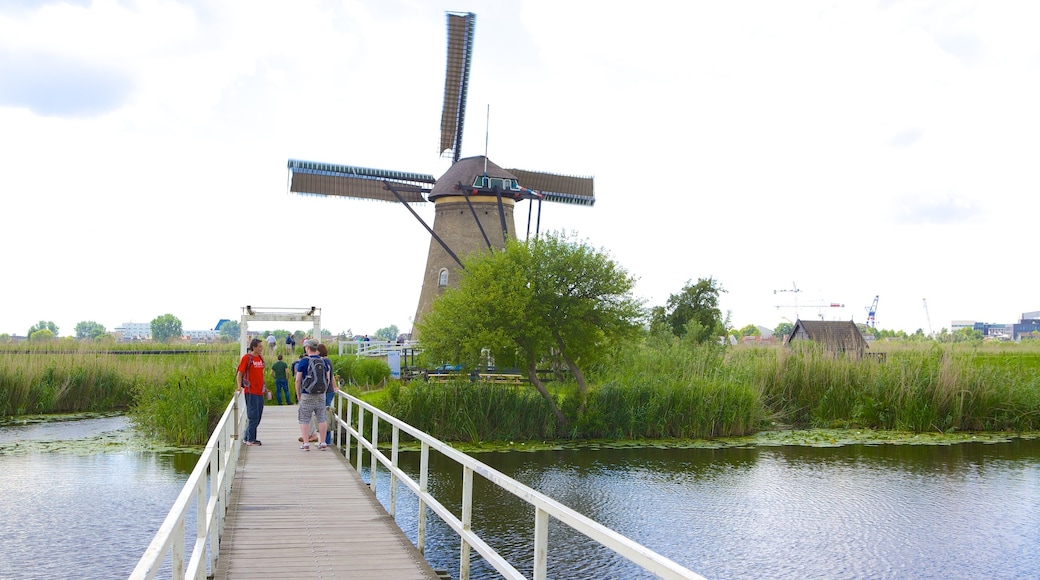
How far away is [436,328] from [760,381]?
9.20 m

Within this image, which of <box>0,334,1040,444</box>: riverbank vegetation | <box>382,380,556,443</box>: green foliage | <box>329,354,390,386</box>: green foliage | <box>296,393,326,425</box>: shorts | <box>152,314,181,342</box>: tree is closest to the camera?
<box>296,393,326,425</box>: shorts

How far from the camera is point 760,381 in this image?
83.9 feet

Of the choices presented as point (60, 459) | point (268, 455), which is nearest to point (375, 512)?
point (268, 455)

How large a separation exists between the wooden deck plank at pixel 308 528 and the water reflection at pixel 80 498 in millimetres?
1793

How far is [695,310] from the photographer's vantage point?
40562 millimetres

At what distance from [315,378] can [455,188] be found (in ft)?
74.6

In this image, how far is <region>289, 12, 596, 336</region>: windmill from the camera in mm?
34500

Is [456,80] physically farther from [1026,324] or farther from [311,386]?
[1026,324]

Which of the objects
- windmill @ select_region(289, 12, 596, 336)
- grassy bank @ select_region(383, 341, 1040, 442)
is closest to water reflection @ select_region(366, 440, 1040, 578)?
grassy bank @ select_region(383, 341, 1040, 442)

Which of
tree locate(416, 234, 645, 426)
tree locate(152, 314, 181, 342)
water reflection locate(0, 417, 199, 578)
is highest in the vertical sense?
tree locate(152, 314, 181, 342)

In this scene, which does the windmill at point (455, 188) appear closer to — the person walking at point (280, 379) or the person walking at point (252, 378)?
the person walking at point (280, 379)

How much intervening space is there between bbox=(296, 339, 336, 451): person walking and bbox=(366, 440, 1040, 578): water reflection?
1.91 meters

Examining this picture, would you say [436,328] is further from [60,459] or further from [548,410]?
[60,459]

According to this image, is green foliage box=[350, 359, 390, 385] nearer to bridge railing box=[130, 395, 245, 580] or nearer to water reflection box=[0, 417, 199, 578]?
water reflection box=[0, 417, 199, 578]
